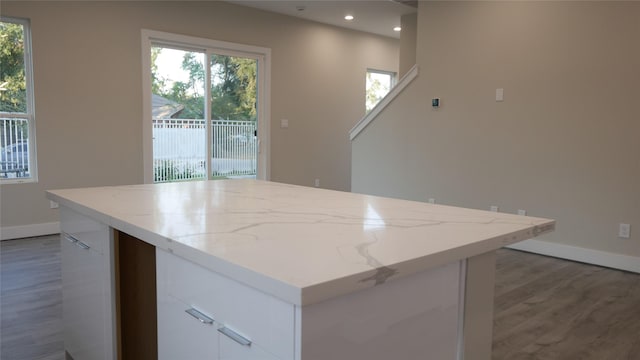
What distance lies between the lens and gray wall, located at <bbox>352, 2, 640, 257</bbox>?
3793 mm

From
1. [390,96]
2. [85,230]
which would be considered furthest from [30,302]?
[390,96]

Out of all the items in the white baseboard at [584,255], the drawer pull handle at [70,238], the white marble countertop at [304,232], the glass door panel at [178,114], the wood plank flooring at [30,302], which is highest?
the glass door panel at [178,114]

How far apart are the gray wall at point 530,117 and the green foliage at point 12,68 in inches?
149

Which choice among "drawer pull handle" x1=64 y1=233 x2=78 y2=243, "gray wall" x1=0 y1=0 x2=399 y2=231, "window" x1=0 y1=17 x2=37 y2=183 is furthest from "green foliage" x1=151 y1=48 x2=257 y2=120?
"drawer pull handle" x1=64 y1=233 x2=78 y2=243

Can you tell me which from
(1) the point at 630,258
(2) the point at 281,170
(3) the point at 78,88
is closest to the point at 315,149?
(2) the point at 281,170

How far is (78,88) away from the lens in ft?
15.8

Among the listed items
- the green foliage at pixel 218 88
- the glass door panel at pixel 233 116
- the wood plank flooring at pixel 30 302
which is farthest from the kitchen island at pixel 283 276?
the glass door panel at pixel 233 116

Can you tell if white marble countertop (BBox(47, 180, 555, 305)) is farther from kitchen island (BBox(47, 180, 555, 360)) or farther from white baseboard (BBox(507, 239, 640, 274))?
white baseboard (BBox(507, 239, 640, 274))

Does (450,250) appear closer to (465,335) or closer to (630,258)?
(465,335)

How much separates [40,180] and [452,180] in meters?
4.17

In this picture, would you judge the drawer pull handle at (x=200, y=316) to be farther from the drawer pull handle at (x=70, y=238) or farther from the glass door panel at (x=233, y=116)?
the glass door panel at (x=233, y=116)

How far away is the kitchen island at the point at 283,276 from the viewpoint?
893 millimetres

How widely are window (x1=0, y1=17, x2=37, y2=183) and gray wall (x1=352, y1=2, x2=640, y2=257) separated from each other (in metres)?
3.73

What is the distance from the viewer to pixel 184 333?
121 cm
